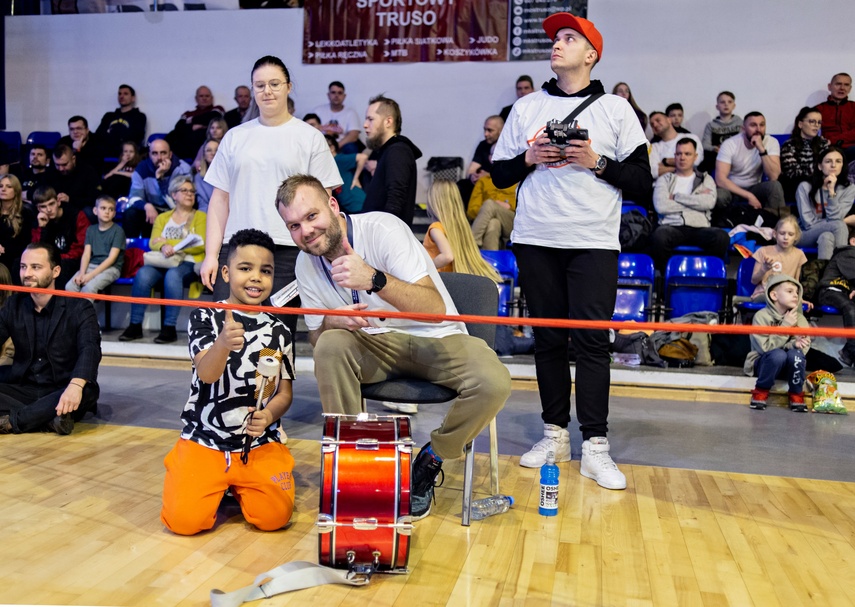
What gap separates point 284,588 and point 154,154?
570 centimetres

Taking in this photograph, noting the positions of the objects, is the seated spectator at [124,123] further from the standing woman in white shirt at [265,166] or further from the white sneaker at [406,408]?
the standing woman in white shirt at [265,166]

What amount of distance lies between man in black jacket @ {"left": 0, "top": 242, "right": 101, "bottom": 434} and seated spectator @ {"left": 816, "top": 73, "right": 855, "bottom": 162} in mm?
5932

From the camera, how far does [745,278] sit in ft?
19.8

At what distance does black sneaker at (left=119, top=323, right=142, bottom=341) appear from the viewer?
613cm

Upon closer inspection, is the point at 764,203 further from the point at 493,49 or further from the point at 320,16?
the point at 320,16

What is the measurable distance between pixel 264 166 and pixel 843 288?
4094 mm

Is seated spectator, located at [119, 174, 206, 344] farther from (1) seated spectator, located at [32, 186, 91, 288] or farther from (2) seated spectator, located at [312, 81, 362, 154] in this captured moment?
(2) seated spectator, located at [312, 81, 362, 154]

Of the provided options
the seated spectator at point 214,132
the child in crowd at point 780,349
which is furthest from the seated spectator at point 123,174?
the child in crowd at point 780,349

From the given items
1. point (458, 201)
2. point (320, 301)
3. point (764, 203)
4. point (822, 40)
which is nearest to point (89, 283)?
point (458, 201)

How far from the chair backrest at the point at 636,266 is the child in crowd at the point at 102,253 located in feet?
12.3

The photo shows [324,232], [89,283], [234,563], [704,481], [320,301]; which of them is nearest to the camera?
[234,563]

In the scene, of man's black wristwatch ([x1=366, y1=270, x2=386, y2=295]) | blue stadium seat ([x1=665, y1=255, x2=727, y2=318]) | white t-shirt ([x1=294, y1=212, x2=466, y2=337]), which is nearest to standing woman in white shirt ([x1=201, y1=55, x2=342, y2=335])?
white t-shirt ([x1=294, y1=212, x2=466, y2=337])

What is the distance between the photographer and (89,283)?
6.45 m

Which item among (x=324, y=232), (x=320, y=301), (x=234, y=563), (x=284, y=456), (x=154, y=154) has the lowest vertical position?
(x=234, y=563)
